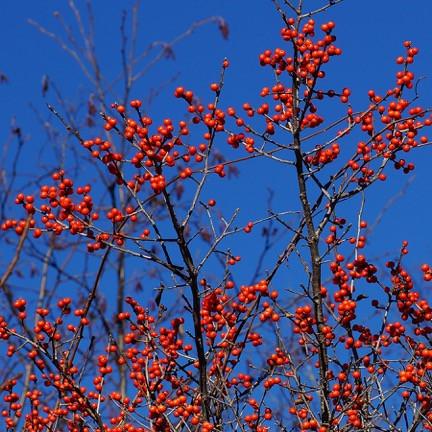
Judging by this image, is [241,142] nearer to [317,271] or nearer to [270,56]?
[270,56]

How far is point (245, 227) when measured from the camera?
15.6ft

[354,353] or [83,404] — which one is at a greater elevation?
[354,353]

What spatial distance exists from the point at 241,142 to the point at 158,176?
71 centimetres

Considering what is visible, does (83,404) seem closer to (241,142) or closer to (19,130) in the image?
(241,142)

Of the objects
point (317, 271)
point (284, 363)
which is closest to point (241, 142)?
point (317, 271)

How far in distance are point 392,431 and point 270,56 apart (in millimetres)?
2066

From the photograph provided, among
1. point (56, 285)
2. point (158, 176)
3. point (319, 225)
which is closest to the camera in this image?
point (158, 176)

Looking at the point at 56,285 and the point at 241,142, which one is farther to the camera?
the point at 56,285

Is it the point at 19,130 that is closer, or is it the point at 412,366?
the point at 412,366

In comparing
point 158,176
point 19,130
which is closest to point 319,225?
point 158,176

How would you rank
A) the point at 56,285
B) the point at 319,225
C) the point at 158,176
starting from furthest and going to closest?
the point at 56,285, the point at 319,225, the point at 158,176

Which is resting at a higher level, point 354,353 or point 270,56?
point 270,56

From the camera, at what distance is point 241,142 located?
4.71 m

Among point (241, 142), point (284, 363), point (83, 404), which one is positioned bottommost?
point (83, 404)
